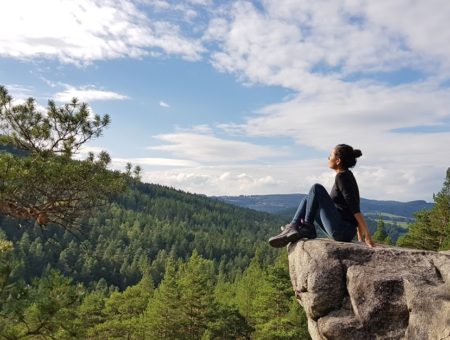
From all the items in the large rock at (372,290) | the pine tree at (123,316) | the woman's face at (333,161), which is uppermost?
the woman's face at (333,161)

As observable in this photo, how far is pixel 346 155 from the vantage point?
969cm

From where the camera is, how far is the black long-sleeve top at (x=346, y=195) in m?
9.49

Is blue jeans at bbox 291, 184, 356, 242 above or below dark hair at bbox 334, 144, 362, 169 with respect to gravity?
below

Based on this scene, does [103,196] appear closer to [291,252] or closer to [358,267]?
[291,252]

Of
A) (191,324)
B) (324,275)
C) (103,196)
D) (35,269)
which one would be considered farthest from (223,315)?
(35,269)

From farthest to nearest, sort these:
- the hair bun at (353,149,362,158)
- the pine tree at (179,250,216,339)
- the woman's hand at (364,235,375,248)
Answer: the pine tree at (179,250,216,339) < the hair bun at (353,149,362,158) < the woman's hand at (364,235,375,248)

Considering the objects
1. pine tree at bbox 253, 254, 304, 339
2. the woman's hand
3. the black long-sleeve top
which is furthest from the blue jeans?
pine tree at bbox 253, 254, 304, 339

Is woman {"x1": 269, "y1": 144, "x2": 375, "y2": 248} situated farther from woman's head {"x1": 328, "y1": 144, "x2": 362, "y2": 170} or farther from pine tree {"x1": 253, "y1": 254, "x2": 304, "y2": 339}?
pine tree {"x1": 253, "y1": 254, "x2": 304, "y2": 339}

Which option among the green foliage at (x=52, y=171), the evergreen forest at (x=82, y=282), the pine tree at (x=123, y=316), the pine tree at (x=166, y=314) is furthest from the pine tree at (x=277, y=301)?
the green foliage at (x=52, y=171)

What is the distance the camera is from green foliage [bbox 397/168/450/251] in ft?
132

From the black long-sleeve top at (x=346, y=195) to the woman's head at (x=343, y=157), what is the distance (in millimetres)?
173

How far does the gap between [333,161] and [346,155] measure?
1.12 ft

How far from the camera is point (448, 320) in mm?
7602

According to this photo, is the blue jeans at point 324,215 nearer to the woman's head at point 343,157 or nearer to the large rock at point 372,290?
the large rock at point 372,290
